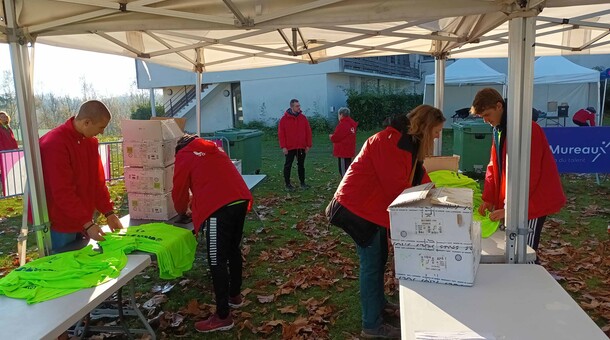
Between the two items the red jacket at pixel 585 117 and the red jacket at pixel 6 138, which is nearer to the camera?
the red jacket at pixel 6 138

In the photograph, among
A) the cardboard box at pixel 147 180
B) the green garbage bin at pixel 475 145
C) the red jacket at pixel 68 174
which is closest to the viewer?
the red jacket at pixel 68 174

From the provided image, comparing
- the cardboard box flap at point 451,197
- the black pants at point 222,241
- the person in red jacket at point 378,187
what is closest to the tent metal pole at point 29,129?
the black pants at point 222,241

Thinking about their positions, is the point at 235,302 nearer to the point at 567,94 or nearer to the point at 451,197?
the point at 451,197

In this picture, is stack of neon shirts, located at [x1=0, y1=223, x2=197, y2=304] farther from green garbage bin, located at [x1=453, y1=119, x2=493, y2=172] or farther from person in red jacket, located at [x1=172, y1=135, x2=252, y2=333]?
green garbage bin, located at [x1=453, y1=119, x2=493, y2=172]

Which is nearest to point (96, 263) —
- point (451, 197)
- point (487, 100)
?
point (451, 197)

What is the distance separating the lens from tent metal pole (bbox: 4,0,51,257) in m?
3.22

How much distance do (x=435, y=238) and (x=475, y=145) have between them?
26.4 ft

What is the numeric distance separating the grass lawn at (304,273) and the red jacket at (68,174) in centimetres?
119

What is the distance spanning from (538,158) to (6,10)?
380cm

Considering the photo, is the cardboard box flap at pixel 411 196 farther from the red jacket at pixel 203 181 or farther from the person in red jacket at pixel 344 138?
the person in red jacket at pixel 344 138

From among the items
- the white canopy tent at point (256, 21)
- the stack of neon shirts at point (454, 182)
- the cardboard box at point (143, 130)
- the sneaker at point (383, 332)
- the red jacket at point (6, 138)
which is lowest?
the sneaker at point (383, 332)

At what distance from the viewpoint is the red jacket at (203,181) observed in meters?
3.47

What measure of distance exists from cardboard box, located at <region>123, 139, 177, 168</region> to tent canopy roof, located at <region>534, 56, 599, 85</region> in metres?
14.3

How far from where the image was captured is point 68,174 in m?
3.37
